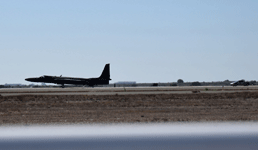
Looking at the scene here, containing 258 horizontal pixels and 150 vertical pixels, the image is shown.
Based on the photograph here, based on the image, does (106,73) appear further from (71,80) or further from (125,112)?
(125,112)

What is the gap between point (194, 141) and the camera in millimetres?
11078

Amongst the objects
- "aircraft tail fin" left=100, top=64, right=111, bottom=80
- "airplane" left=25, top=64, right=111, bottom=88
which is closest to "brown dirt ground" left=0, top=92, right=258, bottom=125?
"airplane" left=25, top=64, right=111, bottom=88

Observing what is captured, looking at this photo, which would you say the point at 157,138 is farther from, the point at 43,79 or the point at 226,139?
the point at 43,79

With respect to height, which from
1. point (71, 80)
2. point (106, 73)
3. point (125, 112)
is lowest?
point (125, 112)

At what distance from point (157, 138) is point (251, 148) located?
3.45 metres

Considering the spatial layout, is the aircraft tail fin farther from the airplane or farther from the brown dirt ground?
the brown dirt ground

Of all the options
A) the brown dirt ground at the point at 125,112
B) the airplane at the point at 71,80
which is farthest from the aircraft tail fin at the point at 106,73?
the brown dirt ground at the point at 125,112

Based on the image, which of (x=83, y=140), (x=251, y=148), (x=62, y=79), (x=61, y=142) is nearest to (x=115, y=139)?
(x=83, y=140)

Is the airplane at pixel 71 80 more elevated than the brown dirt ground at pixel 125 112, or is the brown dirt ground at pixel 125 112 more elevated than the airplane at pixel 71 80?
the airplane at pixel 71 80

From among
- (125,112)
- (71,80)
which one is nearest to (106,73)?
(71,80)

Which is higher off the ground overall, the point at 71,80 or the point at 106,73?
the point at 106,73

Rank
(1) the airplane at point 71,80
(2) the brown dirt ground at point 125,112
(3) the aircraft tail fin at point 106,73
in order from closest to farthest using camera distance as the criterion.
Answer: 1. (2) the brown dirt ground at point 125,112
2. (1) the airplane at point 71,80
3. (3) the aircraft tail fin at point 106,73

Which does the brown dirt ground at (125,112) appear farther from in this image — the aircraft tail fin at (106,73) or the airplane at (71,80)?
the aircraft tail fin at (106,73)

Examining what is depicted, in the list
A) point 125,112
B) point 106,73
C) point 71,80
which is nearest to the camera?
point 125,112
